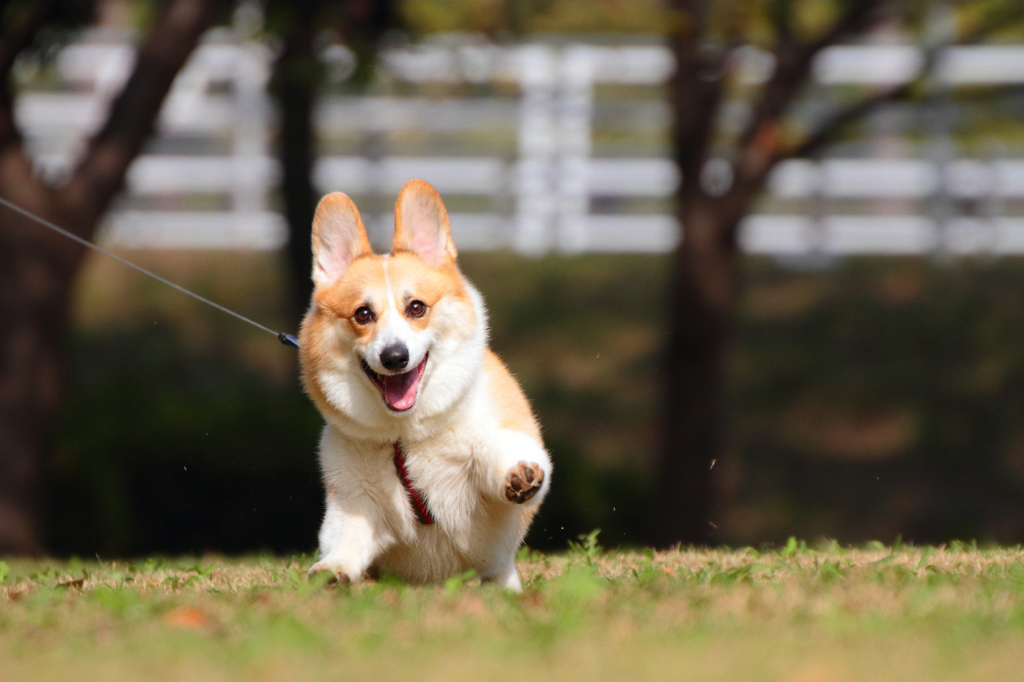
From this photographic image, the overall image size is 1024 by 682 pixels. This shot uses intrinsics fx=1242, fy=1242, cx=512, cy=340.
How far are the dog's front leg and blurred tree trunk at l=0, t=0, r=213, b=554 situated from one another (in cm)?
425

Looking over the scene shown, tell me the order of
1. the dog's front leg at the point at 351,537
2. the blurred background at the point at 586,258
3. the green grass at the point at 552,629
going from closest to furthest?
1. the green grass at the point at 552,629
2. the dog's front leg at the point at 351,537
3. the blurred background at the point at 586,258

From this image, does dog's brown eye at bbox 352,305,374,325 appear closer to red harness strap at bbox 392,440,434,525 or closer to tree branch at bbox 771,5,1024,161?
red harness strap at bbox 392,440,434,525

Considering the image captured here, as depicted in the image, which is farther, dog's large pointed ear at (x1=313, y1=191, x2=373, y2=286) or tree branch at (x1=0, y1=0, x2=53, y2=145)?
tree branch at (x1=0, y1=0, x2=53, y2=145)

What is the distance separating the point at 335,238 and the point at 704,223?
191 inches

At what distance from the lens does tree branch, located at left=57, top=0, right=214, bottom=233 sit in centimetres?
746

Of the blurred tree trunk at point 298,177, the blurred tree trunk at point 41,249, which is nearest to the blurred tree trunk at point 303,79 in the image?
the blurred tree trunk at point 298,177

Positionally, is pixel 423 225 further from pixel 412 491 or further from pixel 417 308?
pixel 412 491

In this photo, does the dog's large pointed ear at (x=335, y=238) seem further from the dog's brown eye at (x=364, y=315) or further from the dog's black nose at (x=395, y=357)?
the dog's black nose at (x=395, y=357)

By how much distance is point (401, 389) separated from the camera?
148 inches

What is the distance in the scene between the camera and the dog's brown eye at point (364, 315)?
3.86m

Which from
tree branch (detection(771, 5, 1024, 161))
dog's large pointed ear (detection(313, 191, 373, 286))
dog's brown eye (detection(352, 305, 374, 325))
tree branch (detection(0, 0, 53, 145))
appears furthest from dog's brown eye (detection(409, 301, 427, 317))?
tree branch (detection(771, 5, 1024, 161))

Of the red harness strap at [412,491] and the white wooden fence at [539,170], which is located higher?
the white wooden fence at [539,170]

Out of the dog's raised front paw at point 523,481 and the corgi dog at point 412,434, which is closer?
the dog's raised front paw at point 523,481

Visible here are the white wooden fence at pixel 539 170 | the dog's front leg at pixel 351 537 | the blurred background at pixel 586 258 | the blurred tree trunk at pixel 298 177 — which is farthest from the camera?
the white wooden fence at pixel 539 170
